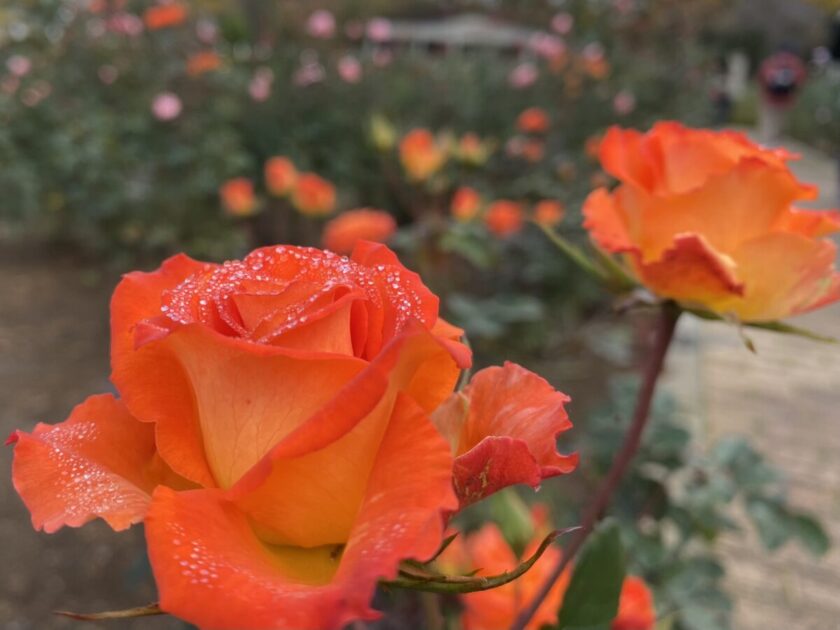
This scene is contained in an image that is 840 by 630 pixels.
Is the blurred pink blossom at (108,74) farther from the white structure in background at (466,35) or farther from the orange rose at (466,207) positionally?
the white structure in background at (466,35)

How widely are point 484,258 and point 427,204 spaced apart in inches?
38.8

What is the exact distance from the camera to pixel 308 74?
328 cm

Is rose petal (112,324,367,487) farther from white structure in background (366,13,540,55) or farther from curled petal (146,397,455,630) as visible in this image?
white structure in background (366,13,540,55)

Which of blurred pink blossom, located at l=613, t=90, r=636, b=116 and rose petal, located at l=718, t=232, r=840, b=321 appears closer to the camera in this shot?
rose petal, located at l=718, t=232, r=840, b=321

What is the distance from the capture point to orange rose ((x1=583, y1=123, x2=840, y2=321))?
16.7 inches

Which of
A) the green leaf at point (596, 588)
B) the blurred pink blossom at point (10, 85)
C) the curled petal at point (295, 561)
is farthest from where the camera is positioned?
the blurred pink blossom at point (10, 85)

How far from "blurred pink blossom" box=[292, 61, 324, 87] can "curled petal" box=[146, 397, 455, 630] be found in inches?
128

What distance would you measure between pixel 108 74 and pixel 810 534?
2986 millimetres

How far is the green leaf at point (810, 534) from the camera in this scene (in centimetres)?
79

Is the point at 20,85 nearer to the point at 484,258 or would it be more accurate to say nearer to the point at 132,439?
the point at 484,258

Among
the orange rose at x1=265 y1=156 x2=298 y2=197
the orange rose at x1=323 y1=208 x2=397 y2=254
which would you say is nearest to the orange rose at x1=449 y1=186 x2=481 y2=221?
the orange rose at x1=323 y1=208 x2=397 y2=254

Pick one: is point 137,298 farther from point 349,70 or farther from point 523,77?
point 523,77

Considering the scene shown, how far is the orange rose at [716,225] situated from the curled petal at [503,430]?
178mm

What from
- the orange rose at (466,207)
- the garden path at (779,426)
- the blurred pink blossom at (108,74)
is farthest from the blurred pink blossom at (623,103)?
the blurred pink blossom at (108,74)
